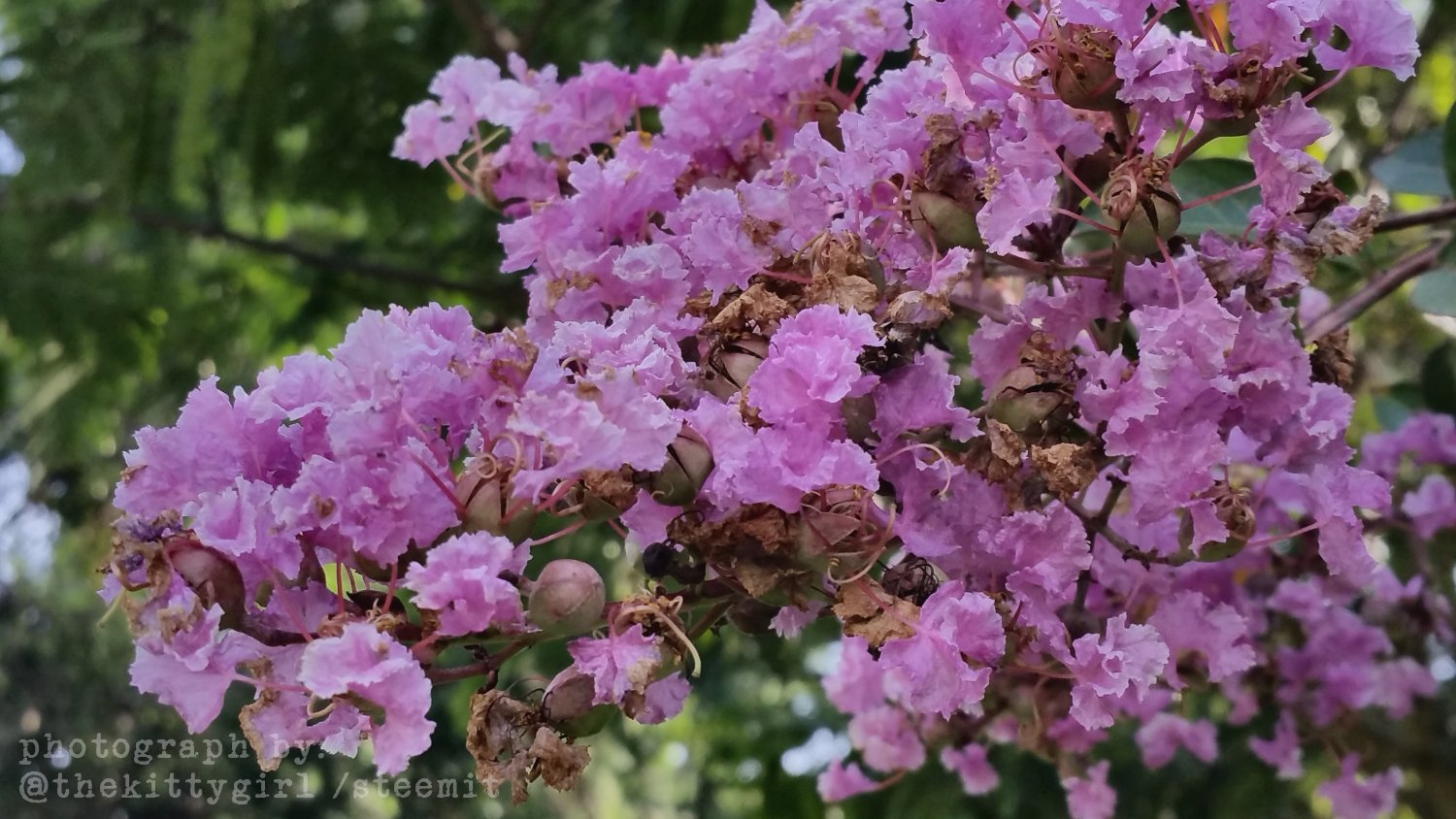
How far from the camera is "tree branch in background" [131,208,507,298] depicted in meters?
1.89

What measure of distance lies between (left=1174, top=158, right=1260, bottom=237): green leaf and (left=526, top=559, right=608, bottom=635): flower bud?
67cm

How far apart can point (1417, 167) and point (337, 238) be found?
6.09 feet

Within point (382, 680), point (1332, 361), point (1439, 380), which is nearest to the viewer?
point (382, 680)

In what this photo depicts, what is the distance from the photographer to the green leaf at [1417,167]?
1212 millimetres

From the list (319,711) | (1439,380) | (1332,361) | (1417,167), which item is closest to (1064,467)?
(1332,361)

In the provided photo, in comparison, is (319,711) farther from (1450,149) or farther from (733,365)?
(1450,149)

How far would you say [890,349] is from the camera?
2.20 ft

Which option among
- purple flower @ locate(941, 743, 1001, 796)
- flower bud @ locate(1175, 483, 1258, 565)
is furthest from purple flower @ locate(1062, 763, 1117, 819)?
flower bud @ locate(1175, 483, 1258, 565)

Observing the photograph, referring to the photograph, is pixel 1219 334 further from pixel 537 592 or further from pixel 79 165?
pixel 79 165

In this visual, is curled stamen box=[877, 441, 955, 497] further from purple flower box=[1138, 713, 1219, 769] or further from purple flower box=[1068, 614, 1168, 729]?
purple flower box=[1138, 713, 1219, 769]

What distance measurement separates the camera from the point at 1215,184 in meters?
1.06

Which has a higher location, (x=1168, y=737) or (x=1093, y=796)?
(x=1093, y=796)

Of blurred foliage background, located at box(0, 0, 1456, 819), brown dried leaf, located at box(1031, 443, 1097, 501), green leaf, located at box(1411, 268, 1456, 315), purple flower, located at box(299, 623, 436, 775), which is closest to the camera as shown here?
purple flower, located at box(299, 623, 436, 775)

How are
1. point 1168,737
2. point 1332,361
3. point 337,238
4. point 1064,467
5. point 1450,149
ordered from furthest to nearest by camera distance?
1. point 337,238
2. point 1168,737
3. point 1450,149
4. point 1332,361
5. point 1064,467
